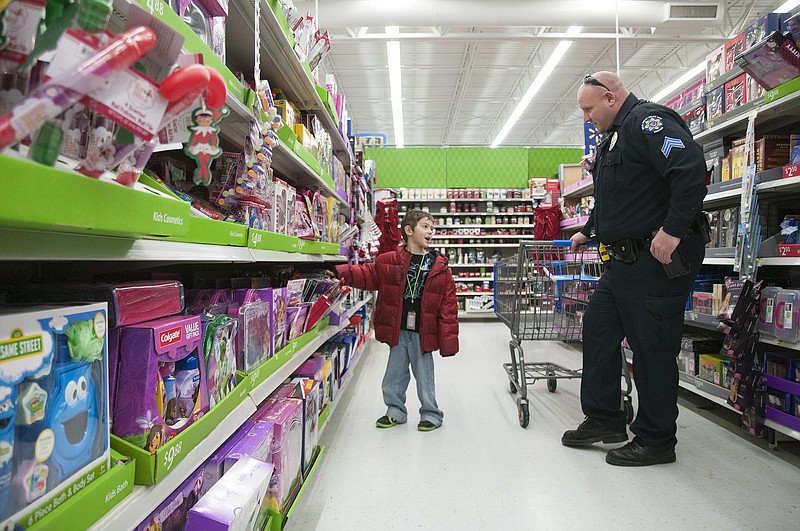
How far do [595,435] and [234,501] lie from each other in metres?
2.02

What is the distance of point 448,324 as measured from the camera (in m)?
2.72

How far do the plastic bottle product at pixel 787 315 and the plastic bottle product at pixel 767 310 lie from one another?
1.1 inches

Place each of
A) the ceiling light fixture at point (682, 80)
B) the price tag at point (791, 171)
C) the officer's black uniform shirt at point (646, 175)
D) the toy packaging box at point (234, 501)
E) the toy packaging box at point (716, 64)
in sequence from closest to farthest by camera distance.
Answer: the toy packaging box at point (234, 501), the officer's black uniform shirt at point (646, 175), the price tag at point (791, 171), the toy packaging box at point (716, 64), the ceiling light fixture at point (682, 80)

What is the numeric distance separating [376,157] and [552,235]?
3779 mm

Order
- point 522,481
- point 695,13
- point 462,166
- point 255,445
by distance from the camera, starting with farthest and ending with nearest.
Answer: point 462,166 < point 695,13 < point 522,481 < point 255,445

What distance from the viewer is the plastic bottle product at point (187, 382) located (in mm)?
930

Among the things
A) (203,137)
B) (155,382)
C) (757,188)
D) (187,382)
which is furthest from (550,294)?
(203,137)

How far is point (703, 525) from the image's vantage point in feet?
5.46

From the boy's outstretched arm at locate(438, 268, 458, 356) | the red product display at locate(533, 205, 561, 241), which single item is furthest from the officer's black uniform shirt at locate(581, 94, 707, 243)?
the red product display at locate(533, 205, 561, 241)

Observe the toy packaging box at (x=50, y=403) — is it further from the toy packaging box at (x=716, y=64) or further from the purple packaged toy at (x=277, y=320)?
the toy packaging box at (x=716, y=64)

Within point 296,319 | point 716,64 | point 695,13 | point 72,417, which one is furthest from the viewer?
point 695,13

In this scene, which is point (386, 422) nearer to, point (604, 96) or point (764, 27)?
point (604, 96)

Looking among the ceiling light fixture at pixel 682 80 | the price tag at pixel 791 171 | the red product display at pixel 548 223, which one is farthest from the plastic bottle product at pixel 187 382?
the ceiling light fixture at pixel 682 80

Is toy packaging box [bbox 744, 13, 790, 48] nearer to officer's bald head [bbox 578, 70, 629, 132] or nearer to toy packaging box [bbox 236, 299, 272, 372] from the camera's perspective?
officer's bald head [bbox 578, 70, 629, 132]
